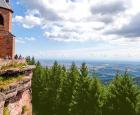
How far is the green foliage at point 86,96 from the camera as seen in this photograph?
4869 centimetres

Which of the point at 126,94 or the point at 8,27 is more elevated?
the point at 8,27

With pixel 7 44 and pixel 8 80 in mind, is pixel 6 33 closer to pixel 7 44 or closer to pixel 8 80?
pixel 7 44

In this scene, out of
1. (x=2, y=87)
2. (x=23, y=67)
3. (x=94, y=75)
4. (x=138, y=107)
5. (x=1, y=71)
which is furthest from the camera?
Answer: (x=94, y=75)

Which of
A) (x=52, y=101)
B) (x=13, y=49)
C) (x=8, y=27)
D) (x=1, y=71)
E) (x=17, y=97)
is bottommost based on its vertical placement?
(x=52, y=101)

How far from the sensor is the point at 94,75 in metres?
56.2

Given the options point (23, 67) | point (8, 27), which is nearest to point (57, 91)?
point (8, 27)

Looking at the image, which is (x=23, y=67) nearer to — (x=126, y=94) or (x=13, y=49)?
(x=13, y=49)

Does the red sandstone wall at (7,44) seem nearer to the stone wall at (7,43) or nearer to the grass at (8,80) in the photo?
the stone wall at (7,43)

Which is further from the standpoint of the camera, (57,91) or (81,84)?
(57,91)

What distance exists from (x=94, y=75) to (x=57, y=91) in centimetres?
1625

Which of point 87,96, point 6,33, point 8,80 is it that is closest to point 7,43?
point 6,33

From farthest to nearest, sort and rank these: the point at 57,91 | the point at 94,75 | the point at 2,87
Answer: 1. the point at 57,91
2. the point at 94,75
3. the point at 2,87

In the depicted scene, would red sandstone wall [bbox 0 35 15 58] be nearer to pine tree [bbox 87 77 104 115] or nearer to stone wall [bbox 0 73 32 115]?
stone wall [bbox 0 73 32 115]

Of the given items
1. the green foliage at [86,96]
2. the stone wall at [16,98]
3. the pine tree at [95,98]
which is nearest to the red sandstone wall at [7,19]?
the stone wall at [16,98]
